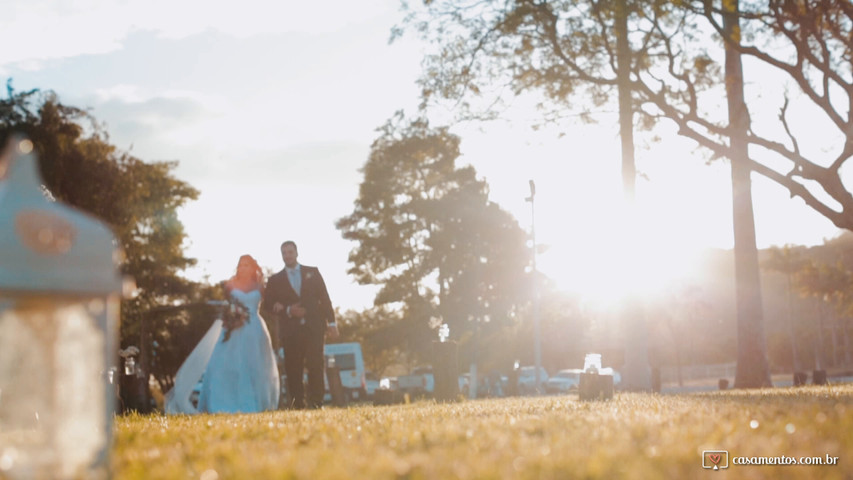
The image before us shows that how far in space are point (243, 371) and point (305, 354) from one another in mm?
961

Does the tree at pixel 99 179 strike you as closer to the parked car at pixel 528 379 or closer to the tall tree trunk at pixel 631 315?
the tall tree trunk at pixel 631 315

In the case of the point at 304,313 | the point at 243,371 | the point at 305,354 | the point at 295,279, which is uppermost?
the point at 295,279

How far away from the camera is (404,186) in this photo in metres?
62.4

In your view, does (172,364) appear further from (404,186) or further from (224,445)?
(224,445)

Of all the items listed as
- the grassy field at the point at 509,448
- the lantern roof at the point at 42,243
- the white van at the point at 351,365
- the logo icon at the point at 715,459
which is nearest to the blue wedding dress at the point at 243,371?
the grassy field at the point at 509,448

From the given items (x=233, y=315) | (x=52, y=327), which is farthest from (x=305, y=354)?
(x=52, y=327)

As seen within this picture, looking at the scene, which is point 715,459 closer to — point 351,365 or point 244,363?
point 244,363

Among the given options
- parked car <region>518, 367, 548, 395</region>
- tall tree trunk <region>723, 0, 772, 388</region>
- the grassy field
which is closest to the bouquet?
the grassy field

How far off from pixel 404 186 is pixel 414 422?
55.2 m

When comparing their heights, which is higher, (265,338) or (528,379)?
(265,338)

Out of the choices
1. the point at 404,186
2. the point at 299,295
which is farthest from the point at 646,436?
the point at 404,186

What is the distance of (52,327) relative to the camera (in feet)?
10.9

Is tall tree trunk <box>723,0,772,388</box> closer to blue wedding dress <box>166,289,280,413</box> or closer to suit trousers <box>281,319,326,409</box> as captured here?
suit trousers <box>281,319,326,409</box>

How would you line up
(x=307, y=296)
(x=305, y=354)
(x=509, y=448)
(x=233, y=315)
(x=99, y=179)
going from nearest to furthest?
(x=509, y=448) < (x=233, y=315) < (x=307, y=296) < (x=305, y=354) < (x=99, y=179)
